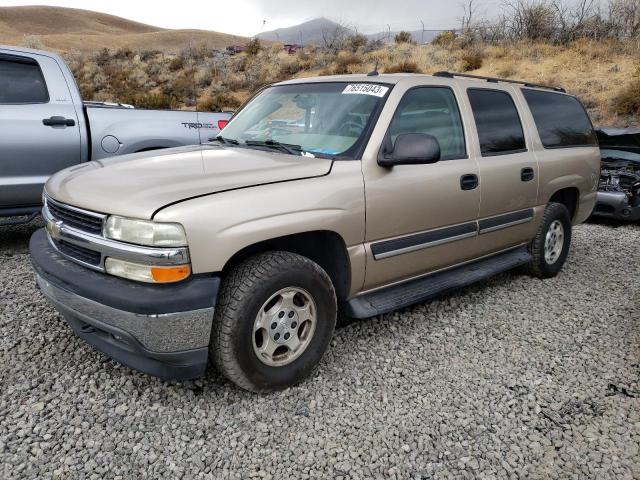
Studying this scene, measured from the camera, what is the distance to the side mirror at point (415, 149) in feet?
10.0

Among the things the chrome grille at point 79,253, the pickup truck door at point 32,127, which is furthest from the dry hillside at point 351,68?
the chrome grille at point 79,253

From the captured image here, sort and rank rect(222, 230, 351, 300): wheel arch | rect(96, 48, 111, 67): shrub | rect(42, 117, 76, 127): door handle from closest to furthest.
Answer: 1. rect(222, 230, 351, 300): wheel arch
2. rect(42, 117, 76, 127): door handle
3. rect(96, 48, 111, 67): shrub

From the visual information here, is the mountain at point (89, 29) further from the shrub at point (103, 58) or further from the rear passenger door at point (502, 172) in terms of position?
the rear passenger door at point (502, 172)

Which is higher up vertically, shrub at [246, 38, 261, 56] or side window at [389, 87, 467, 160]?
shrub at [246, 38, 261, 56]

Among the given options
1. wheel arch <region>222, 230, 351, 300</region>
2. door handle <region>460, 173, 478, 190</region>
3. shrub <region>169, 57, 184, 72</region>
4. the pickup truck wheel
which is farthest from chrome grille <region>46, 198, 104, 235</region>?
shrub <region>169, 57, 184, 72</region>

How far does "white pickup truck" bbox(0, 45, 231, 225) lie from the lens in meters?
4.86

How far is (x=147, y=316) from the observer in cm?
239

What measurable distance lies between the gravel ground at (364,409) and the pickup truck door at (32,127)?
1343 millimetres

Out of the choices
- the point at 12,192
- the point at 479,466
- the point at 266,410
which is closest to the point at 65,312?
the point at 266,410

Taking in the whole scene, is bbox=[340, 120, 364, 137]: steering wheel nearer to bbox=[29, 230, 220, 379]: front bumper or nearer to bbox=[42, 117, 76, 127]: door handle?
bbox=[29, 230, 220, 379]: front bumper

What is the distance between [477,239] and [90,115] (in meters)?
4.02

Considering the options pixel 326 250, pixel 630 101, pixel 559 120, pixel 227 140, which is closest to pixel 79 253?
pixel 326 250

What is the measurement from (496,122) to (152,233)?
9.90 feet

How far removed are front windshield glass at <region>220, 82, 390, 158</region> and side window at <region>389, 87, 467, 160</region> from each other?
0.19m
